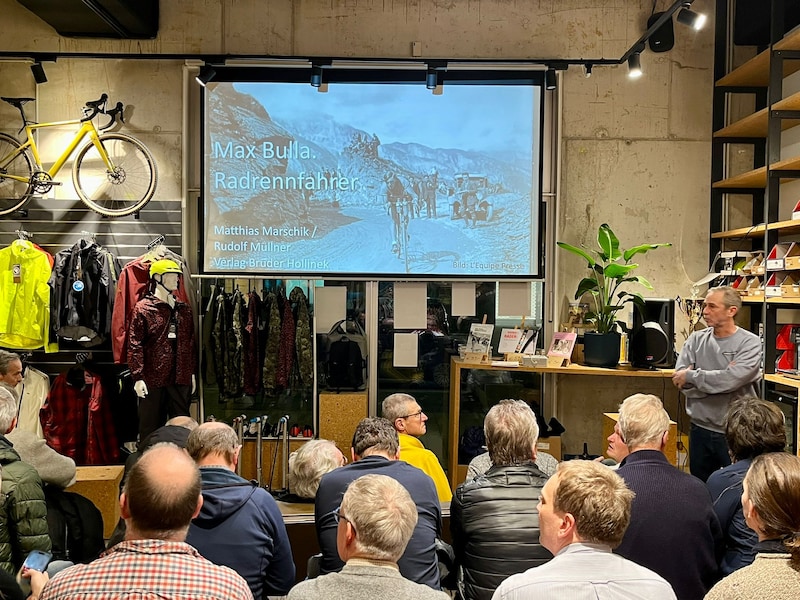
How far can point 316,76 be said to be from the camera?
5.57 meters

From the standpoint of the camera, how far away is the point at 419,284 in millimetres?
5793

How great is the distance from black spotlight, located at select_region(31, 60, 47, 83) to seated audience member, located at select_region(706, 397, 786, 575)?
5366 mm

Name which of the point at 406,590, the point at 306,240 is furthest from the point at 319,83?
the point at 406,590

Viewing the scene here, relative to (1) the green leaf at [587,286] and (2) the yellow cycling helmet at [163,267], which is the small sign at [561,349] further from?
(2) the yellow cycling helmet at [163,267]

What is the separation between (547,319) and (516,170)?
48.8 inches

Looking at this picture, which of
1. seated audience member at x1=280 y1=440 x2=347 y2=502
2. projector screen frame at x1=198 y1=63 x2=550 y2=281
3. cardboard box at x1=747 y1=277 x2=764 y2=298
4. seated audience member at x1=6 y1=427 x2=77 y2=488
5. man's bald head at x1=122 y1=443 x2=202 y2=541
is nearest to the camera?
man's bald head at x1=122 y1=443 x2=202 y2=541

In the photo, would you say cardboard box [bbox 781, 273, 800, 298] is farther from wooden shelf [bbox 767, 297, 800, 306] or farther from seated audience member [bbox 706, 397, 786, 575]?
seated audience member [bbox 706, 397, 786, 575]

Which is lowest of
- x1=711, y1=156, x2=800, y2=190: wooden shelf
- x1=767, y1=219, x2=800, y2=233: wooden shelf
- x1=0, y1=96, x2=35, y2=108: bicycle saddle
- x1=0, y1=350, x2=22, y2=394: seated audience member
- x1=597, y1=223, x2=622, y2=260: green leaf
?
x1=0, y1=350, x2=22, y2=394: seated audience member

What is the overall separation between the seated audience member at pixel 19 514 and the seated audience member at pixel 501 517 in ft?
5.11

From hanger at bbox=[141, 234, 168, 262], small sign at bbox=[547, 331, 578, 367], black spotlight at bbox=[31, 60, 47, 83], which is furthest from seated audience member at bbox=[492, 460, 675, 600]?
black spotlight at bbox=[31, 60, 47, 83]

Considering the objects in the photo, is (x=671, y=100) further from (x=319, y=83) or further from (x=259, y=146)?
(x=259, y=146)

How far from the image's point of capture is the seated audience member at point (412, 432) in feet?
11.1

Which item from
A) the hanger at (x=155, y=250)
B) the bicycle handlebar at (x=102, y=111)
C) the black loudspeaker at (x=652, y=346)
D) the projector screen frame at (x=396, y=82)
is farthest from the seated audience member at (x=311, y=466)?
the bicycle handlebar at (x=102, y=111)

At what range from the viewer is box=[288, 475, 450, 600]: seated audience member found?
1718 millimetres
